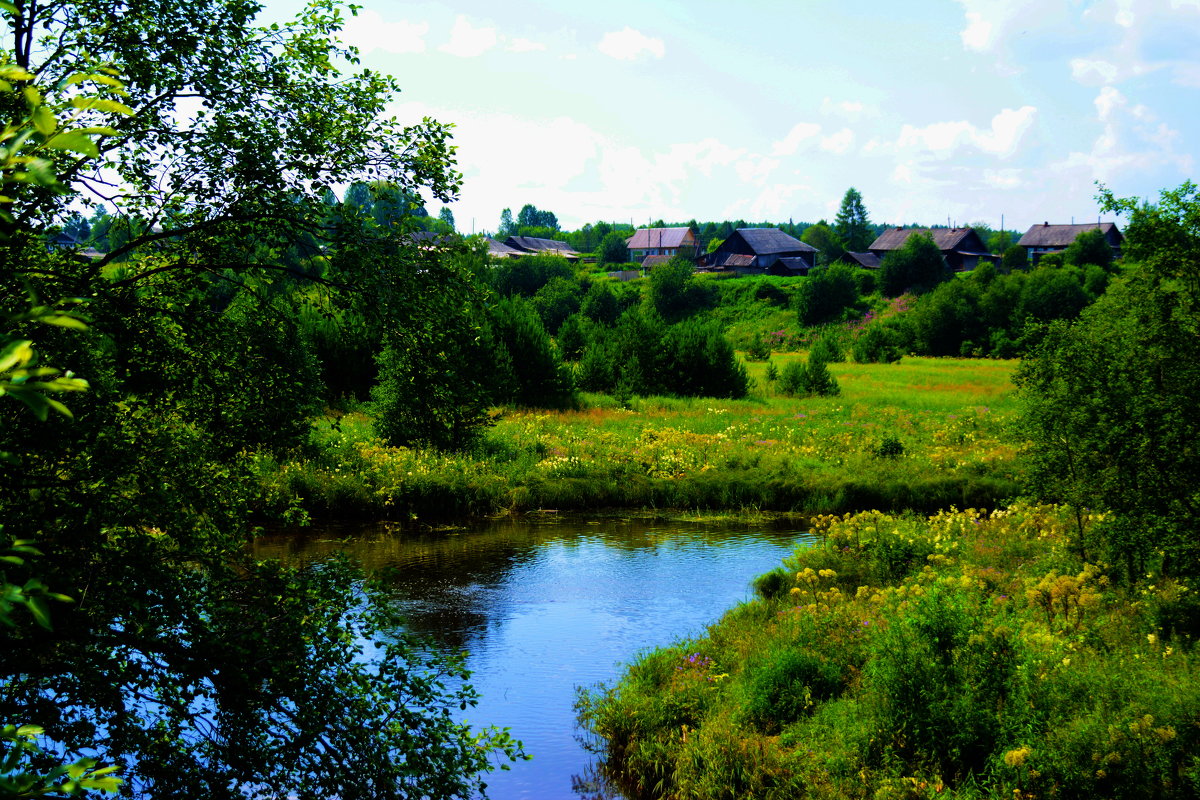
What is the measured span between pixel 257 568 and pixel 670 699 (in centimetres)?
549

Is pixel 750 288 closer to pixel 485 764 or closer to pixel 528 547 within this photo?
pixel 528 547

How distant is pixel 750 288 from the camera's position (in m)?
84.2

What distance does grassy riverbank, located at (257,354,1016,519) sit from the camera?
22359mm

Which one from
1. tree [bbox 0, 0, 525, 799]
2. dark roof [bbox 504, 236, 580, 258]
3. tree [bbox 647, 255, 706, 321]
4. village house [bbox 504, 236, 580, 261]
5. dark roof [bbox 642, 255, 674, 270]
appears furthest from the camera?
dark roof [bbox 504, 236, 580, 258]

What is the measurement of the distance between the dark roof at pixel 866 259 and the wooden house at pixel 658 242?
2478 centimetres

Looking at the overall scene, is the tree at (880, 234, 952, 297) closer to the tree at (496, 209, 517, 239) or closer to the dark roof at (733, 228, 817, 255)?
the dark roof at (733, 228, 817, 255)

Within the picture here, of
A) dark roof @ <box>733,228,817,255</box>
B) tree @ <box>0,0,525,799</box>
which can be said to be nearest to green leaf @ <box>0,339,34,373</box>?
tree @ <box>0,0,525,799</box>

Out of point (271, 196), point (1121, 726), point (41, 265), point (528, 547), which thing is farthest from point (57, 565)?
point (528, 547)

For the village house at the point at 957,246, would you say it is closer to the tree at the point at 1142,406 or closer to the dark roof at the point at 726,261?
the dark roof at the point at 726,261

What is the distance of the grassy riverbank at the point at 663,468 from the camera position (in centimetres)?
2236

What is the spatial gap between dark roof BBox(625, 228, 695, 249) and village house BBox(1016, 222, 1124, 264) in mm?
40642

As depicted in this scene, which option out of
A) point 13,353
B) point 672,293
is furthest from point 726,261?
point 13,353

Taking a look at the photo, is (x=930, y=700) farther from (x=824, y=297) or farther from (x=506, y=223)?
(x=506, y=223)

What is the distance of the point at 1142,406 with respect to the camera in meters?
10.7
